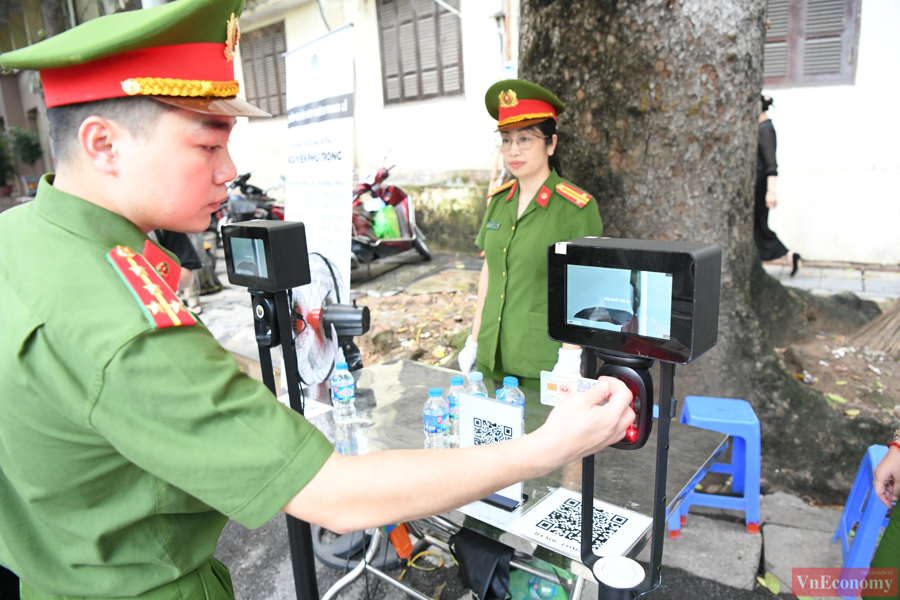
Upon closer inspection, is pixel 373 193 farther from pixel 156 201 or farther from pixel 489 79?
pixel 156 201

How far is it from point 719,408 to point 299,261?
6.57 feet

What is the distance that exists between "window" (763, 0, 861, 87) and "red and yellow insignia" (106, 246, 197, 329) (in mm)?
6486

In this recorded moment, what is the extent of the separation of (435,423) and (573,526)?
542 mm

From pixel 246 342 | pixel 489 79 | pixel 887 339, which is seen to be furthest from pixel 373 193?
pixel 887 339

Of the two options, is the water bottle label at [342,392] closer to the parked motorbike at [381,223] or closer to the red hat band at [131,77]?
the red hat band at [131,77]

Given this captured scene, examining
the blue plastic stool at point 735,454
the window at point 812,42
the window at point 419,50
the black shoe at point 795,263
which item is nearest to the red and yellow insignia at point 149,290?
the blue plastic stool at point 735,454

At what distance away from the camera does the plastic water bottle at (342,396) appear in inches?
84.5

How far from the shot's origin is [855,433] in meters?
2.84

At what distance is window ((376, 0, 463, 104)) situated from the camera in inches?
319

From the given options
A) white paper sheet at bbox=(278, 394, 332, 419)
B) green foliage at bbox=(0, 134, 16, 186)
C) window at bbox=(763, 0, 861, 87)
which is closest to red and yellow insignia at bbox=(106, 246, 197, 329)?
white paper sheet at bbox=(278, 394, 332, 419)

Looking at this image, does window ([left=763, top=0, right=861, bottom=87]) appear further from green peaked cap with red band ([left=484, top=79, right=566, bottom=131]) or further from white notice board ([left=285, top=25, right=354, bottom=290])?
white notice board ([left=285, top=25, right=354, bottom=290])

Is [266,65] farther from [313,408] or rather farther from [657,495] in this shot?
[657,495]

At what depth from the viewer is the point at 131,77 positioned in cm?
85

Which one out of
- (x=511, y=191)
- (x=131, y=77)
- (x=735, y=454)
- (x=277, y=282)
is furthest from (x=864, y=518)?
(x=131, y=77)
